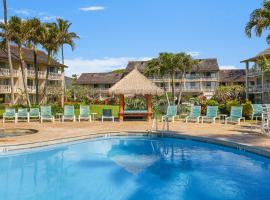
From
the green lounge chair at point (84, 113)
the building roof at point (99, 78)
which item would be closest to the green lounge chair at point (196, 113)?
the green lounge chair at point (84, 113)

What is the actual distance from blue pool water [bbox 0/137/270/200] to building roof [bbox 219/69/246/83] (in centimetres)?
5158

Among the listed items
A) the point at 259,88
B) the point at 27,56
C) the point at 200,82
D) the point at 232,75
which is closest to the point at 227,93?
the point at 259,88

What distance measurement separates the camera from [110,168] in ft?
36.3

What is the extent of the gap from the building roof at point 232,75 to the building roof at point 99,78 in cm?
2083

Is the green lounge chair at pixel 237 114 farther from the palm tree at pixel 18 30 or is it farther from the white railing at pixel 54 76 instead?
the white railing at pixel 54 76

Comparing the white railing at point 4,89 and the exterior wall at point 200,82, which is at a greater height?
the exterior wall at point 200,82

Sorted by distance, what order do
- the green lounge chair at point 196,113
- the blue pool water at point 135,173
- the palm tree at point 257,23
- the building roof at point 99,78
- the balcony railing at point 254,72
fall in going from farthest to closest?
the building roof at point 99,78 < the balcony railing at point 254,72 < the palm tree at point 257,23 < the green lounge chair at point 196,113 < the blue pool water at point 135,173

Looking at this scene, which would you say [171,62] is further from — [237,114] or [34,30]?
[237,114]

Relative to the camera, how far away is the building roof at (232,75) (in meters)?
63.1

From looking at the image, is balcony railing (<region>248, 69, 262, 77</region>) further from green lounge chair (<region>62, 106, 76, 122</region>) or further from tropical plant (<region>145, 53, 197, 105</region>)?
green lounge chair (<region>62, 106, 76, 122</region>)

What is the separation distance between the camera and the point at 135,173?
10.4m

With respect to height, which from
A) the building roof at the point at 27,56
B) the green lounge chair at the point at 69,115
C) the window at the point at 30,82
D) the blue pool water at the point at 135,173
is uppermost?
the building roof at the point at 27,56

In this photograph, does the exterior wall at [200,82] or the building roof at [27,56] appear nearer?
the building roof at [27,56]

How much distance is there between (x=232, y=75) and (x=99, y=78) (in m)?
27.5
